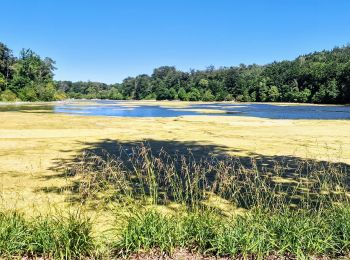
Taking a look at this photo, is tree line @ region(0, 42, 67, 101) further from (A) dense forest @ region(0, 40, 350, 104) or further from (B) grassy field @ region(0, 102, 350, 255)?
(B) grassy field @ region(0, 102, 350, 255)

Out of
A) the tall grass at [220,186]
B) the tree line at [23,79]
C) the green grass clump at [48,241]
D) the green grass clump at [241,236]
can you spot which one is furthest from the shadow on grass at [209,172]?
the tree line at [23,79]

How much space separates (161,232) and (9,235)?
2.74 m

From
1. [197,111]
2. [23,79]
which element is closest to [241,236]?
[197,111]

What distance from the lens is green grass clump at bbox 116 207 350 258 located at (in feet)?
21.3

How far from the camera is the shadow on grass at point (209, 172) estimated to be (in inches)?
344

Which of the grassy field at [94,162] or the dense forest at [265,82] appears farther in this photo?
the dense forest at [265,82]

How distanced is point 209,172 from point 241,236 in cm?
789

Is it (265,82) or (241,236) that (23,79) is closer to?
(265,82)

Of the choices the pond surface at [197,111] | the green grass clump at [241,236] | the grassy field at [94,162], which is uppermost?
the green grass clump at [241,236]

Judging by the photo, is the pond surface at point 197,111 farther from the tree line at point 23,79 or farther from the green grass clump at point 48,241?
the green grass clump at point 48,241

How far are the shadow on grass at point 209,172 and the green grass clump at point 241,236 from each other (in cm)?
86

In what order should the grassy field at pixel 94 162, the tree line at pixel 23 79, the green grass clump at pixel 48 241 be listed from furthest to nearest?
the tree line at pixel 23 79 < the grassy field at pixel 94 162 < the green grass clump at pixel 48 241

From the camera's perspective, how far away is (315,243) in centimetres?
656

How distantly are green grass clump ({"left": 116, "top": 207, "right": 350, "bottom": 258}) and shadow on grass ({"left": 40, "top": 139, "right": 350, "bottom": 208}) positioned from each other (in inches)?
33.7
